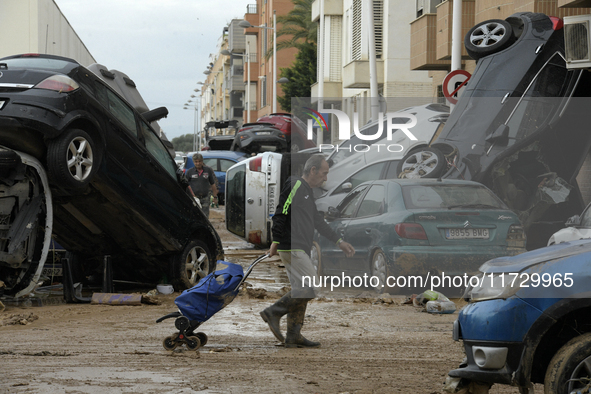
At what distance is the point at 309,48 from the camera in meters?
53.3

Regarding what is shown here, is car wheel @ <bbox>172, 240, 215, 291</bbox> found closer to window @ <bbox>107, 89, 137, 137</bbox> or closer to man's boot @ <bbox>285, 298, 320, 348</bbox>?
window @ <bbox>107, 89, 137, 137</bbox>

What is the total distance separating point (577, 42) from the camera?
922cm

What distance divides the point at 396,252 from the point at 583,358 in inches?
187

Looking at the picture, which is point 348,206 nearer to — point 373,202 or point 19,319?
point 373,202

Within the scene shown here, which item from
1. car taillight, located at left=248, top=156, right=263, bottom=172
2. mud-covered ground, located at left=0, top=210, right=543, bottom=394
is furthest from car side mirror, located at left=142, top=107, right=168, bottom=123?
car taillight, located at left=248, top=156, right=263, bottom=172

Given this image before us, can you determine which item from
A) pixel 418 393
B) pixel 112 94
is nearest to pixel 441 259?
pixel 418 393

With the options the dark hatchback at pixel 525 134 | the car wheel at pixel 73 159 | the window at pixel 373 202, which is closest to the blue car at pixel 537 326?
the dark hatchback at pixel 525 134

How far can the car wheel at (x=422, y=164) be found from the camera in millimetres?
8977

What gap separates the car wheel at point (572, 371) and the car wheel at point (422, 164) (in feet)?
15.2

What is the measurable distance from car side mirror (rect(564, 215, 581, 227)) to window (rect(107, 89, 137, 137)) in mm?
4972

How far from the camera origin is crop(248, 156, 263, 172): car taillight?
54.4 ft

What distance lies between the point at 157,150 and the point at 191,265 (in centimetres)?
164

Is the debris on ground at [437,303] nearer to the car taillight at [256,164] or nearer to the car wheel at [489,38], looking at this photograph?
the car wheel at [489,38]

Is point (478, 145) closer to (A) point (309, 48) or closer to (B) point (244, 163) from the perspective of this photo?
(B) point (244, 163)
